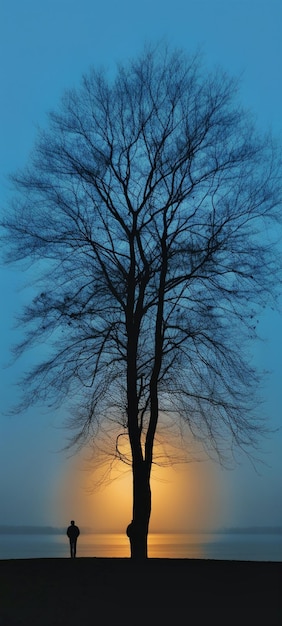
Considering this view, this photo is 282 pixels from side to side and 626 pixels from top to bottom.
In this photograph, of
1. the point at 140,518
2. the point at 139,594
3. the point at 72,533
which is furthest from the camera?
the point at 72,533

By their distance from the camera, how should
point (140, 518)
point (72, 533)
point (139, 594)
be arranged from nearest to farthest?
point (139, 594) < point (140, 518) < point (72, 533)

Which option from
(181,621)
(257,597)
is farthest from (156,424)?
(181,621)

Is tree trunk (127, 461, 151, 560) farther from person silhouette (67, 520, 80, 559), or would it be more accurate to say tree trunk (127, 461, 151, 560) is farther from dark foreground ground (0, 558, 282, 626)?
person silhouette (67, 520, 80, 559)

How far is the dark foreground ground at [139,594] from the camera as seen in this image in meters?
17.8

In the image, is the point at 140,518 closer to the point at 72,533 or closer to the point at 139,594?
the point at 72,533

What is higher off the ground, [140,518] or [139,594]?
[140,518]

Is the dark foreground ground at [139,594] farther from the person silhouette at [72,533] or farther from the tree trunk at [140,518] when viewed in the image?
the person silhouette at [72,533]

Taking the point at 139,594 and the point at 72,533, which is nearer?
the point at 139,594

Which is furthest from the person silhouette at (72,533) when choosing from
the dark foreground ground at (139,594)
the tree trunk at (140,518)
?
the dark foreground ground at (139,594)

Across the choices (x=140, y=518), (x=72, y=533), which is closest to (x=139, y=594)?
(x=140, y=518)

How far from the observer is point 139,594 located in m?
19.9

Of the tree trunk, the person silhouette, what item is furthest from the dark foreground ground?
the person silhouette

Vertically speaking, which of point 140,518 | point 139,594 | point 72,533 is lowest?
point 139,594

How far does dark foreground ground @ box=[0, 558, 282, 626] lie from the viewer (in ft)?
58.5
